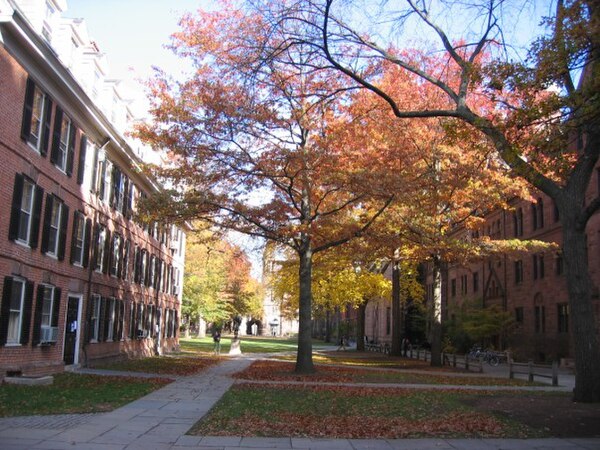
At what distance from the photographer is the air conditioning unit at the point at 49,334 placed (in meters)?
17.4

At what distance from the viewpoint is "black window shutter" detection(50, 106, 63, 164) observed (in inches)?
698

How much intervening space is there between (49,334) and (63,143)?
6.23 meters

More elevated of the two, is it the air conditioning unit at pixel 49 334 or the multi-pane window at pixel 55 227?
the multi-pane window at pixel 55 227

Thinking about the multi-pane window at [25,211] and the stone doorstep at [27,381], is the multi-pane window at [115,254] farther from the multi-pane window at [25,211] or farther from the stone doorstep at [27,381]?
the stone doorstep at [27,381]

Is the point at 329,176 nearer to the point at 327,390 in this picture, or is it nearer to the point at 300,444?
the point at 327,390

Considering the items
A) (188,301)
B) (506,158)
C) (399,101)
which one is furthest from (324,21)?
(188,301)

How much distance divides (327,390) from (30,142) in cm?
1086

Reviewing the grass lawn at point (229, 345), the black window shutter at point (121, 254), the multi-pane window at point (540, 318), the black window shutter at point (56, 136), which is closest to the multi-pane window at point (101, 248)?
the black window shutter at point (121, 254)

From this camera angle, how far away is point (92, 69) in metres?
21.7

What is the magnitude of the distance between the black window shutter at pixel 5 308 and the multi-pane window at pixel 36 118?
13.1 ft

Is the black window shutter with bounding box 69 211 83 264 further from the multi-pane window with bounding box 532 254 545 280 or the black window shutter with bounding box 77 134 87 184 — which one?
the multi-pane window with bounding box 532 254 545 280

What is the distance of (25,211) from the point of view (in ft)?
53.3

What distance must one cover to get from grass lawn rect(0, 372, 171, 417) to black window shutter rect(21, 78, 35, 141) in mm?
6703

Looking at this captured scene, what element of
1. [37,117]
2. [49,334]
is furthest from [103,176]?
[49,334]
